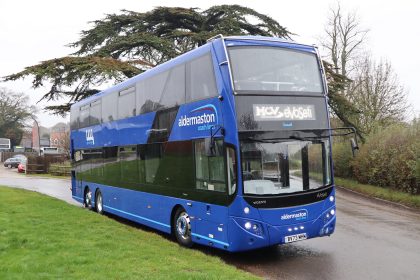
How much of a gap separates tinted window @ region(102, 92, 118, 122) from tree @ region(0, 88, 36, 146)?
80153mm

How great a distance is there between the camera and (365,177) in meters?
23.7

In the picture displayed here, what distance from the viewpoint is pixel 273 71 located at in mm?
8727

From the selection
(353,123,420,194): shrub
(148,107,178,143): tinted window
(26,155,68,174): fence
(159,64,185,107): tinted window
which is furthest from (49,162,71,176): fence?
(159,64,185,107): tinted window

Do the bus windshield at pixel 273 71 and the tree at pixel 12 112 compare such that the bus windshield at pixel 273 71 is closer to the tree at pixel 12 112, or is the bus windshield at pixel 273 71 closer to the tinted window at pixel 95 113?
the tinted window at pixel 95 113

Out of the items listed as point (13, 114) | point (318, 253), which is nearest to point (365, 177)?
point (318, 253)

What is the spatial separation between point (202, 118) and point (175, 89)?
4.94ft

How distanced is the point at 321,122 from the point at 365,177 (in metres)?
16.1

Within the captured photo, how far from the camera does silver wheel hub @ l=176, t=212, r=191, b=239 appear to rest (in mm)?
9758

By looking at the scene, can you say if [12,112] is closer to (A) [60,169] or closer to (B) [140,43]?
(A) [60,169]

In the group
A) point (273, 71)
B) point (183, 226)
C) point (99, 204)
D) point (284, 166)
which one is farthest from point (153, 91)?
point (99, 204)

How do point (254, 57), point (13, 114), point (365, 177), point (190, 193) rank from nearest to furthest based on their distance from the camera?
point (254, 57), point (190, 193), point (365, 177), point (13, 114)

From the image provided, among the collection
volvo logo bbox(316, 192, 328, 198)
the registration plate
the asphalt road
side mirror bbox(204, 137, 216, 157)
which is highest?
side mirror bbox(204, 137, 216, 157)

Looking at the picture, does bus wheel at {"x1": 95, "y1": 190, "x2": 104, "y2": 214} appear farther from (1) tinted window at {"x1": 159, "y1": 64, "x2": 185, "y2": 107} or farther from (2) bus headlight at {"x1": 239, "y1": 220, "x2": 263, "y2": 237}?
(2) bus headlight at {"x1": 239, "y1": 220, "x2": 263, "y2": 237}

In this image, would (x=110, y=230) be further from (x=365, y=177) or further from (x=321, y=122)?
(x=365, y=177)
